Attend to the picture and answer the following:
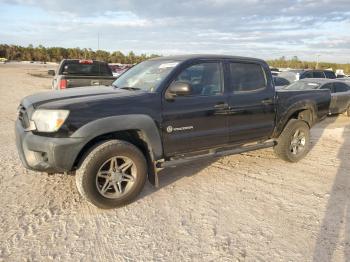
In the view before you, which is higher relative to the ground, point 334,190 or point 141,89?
point 141,89

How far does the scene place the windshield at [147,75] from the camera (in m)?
4.61

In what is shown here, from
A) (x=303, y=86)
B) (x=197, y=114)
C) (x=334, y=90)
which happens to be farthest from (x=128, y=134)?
(x=334, y=90)

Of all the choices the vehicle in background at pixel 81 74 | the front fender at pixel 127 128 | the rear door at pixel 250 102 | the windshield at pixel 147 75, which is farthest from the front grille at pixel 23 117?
the vehicle in background at pixel 81 74

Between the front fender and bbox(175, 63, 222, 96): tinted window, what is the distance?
2.65 feet

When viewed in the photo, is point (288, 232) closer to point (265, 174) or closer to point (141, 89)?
point (265, 174)

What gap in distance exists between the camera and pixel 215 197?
15.0 ft

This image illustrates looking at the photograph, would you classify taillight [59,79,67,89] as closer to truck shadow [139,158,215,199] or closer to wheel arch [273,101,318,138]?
truck shadow [139,158,215,199]

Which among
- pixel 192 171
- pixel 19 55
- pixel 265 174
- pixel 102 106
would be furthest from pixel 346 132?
pixel 19 55

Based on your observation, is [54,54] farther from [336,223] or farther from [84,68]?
[336,223]

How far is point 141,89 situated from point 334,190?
10.1 feet

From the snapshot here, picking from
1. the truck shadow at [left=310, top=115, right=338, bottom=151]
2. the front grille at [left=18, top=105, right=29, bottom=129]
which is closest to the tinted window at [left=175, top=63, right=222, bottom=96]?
the front grille at [left=18, top=105, right=29, bottom=129]

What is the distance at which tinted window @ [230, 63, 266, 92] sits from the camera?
5.21 metres

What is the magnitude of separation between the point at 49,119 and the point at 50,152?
0.37 meters

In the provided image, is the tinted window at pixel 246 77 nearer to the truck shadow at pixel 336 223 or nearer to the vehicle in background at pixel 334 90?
the truck shadow at pixel 336 223
